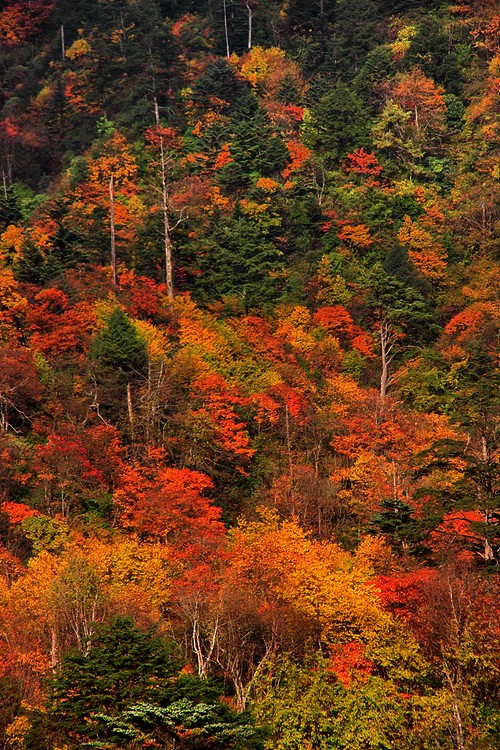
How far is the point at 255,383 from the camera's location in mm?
47000

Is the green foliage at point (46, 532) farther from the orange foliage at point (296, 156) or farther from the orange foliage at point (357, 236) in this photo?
the orange foliage at point (296, 156)

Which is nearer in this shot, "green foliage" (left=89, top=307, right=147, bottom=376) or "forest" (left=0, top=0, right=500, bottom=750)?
"forest" (left=0, top=0, right=500, bottom=750)

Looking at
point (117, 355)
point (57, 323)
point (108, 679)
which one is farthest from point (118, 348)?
point (108, 679)

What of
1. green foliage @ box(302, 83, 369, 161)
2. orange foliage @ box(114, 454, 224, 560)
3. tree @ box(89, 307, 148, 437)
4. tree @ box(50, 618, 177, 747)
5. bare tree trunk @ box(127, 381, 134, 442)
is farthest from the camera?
green foliage @ box(302, 83, 369, 161)

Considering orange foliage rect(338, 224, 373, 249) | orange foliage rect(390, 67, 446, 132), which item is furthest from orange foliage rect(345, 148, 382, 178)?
orange foliage rect(338, 224, 373, 249)

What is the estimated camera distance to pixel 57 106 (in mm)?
83562

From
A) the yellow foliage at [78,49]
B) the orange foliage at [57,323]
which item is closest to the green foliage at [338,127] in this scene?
the yellow foliage at [78,49]

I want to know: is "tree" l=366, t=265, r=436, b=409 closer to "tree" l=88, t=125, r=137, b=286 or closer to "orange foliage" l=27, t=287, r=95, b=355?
"orange foliage" l=27, t=287, r=95, b=355

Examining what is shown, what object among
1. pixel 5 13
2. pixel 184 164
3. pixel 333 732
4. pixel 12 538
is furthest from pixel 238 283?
pixel 5 13

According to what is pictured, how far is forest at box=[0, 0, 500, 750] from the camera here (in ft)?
82.7

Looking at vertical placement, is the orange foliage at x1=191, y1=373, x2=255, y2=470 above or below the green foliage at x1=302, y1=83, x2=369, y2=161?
below

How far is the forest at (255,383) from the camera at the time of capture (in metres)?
25.2

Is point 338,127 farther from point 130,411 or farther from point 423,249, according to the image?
point 130,411

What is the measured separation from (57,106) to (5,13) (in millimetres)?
21283
